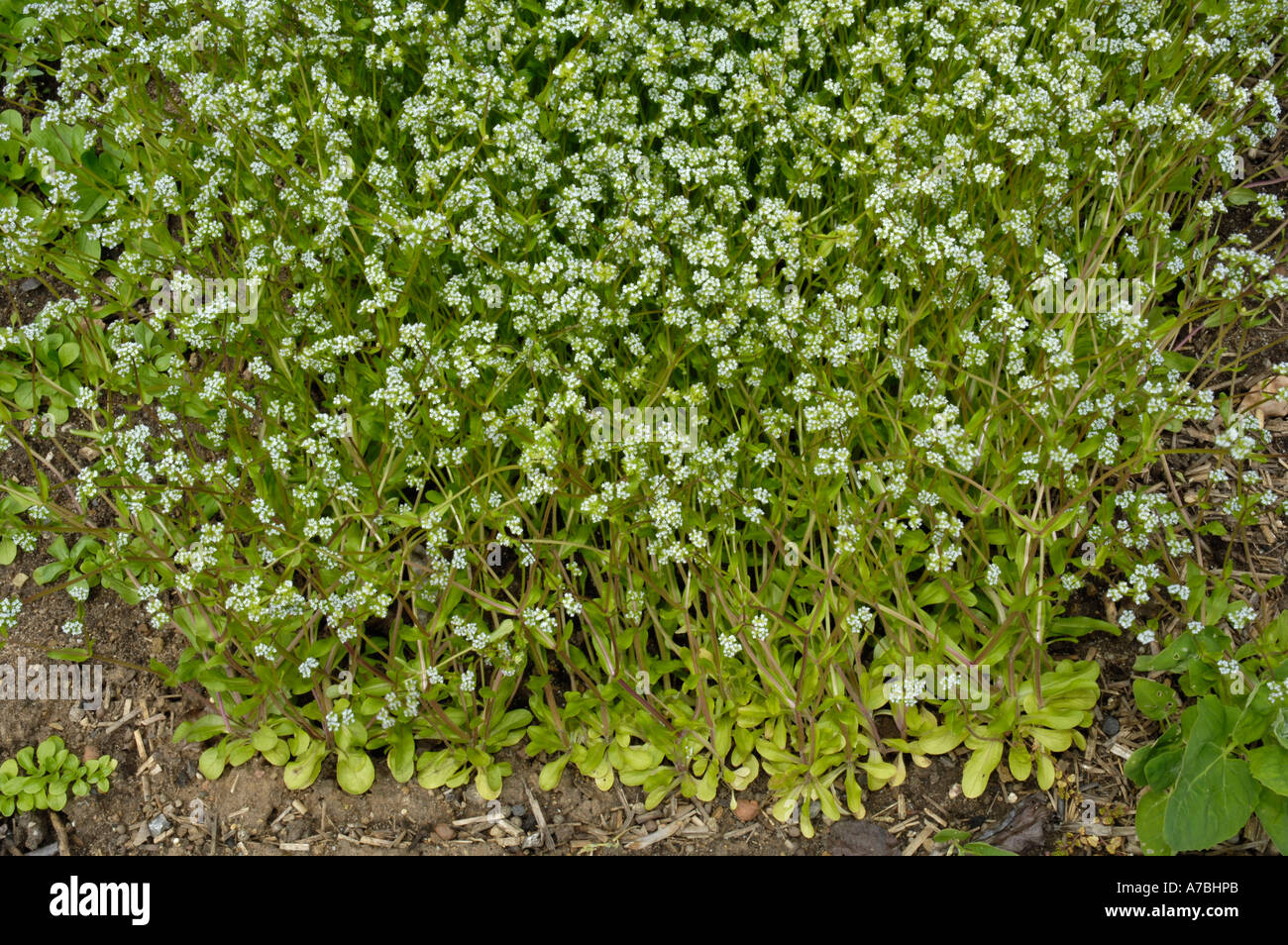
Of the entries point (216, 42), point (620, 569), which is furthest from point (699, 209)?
point (216, 42)

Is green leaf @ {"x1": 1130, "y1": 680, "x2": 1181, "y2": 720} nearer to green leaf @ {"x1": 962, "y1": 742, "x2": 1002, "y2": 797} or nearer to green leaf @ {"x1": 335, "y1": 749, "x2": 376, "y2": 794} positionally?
green leaf @ {"x1": 962, "y1": 742, "x2": 1002, "y2": 797}

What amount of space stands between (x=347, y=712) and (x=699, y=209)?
202 centimetres

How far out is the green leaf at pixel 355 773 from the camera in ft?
10.7

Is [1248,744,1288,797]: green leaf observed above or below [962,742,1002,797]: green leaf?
above

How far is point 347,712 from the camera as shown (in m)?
3.02

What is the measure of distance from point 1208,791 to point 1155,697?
347 mm

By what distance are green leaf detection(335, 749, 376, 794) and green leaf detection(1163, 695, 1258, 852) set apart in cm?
251

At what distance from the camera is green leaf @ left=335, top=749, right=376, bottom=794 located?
10.7ft

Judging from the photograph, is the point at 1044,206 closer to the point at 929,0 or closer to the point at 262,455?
the point at 929,0
